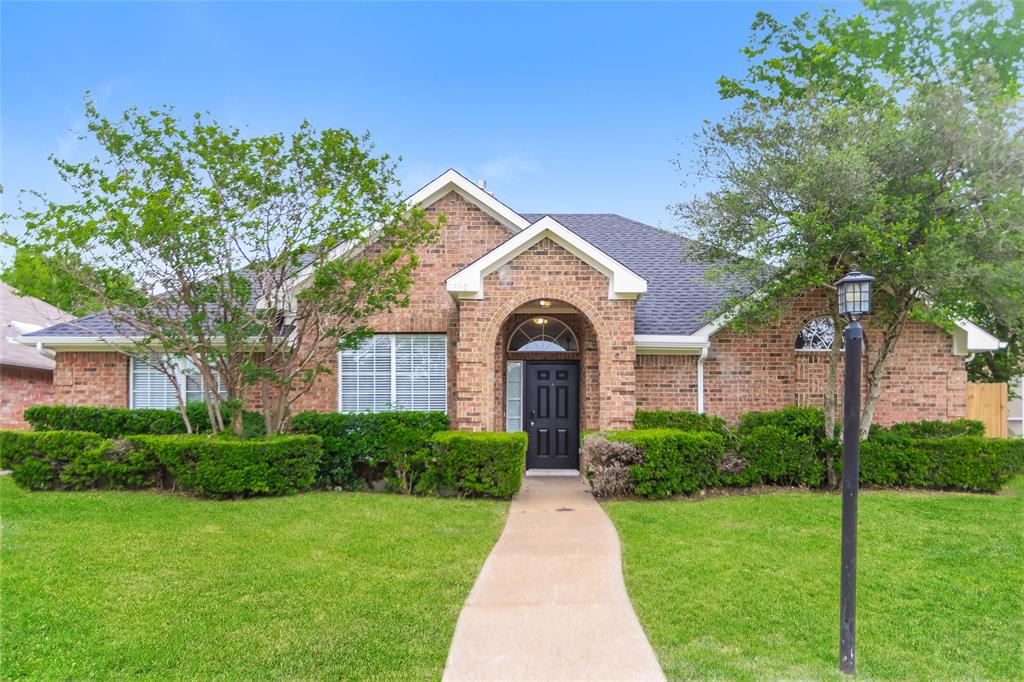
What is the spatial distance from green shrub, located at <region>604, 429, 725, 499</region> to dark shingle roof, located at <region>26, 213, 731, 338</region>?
283 cm

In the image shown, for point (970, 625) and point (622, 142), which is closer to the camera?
point (970, 625)

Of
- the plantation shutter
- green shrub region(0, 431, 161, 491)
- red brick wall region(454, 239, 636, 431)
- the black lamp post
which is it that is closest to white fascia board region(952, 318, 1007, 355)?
red brick wall region(454, 239, 636, 431)

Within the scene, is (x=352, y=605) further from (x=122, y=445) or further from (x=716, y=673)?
(x=122, y=445)

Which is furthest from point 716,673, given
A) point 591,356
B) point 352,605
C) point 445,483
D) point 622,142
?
point 622,142

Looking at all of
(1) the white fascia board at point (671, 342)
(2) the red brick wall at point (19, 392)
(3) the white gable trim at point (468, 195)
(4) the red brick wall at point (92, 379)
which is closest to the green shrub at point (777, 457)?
(1) the white fascia board at point (671, 342)

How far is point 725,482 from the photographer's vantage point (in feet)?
34.3

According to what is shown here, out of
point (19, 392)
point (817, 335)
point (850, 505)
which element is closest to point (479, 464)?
point (850, 505)

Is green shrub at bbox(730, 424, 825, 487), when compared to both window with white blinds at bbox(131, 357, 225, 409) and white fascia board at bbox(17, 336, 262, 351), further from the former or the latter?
white fascia board at bbox(17, 336, 262, 351)

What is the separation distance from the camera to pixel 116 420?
12148mm

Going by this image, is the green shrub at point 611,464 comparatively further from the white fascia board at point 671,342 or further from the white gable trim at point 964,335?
the white gable trim at point 964,335

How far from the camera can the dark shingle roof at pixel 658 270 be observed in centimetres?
1273

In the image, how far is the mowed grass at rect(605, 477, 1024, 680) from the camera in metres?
4.59

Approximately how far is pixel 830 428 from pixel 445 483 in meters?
6.82

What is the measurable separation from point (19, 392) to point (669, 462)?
61.3 feet
